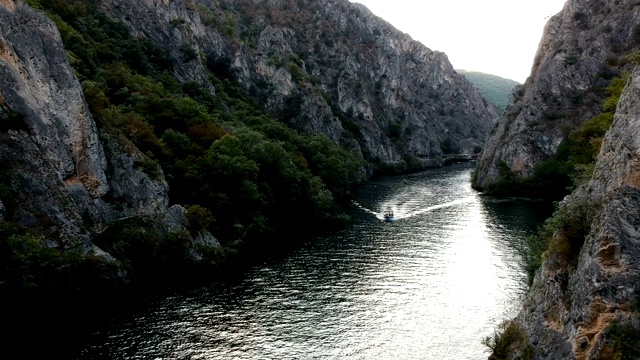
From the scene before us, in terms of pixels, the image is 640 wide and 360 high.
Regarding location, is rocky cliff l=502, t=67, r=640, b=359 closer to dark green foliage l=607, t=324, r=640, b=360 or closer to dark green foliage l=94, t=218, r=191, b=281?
dark green foliage l=607, t=324, r=640, b=360

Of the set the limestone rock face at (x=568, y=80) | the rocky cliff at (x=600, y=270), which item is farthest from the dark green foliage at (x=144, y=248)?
the limestone rock face at (x=568, y=80)

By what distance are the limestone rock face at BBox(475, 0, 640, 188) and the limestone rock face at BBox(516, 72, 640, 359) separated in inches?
3544

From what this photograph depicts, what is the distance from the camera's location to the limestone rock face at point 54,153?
126 feet

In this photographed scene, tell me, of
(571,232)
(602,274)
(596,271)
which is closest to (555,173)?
(571,232)

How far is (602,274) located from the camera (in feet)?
65.8

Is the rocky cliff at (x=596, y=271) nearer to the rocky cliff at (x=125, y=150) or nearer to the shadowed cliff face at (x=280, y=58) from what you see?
the rocky cliff at (x=125, y=150)

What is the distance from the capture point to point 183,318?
37.1m

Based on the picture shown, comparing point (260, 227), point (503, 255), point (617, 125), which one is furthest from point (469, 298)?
point (260, 227)

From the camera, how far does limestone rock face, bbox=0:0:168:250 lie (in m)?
38.4

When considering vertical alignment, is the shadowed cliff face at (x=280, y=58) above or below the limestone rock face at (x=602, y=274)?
above

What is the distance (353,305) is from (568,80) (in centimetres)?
9693

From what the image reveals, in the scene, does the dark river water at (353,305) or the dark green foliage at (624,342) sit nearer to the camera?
the dark green foliage at (624,342)

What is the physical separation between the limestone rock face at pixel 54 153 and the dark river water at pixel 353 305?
10633 mm

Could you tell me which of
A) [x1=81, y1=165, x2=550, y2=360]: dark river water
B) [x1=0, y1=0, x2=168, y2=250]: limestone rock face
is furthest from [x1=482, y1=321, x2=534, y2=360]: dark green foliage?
[x1=0, y1=0, x2=168, y2=250]: limestone rock face
